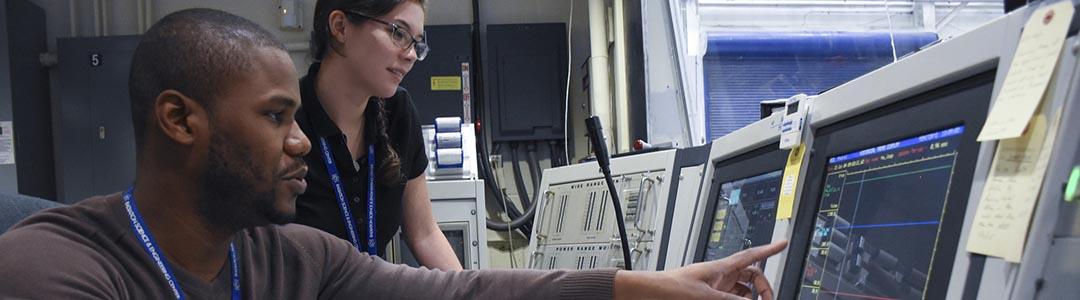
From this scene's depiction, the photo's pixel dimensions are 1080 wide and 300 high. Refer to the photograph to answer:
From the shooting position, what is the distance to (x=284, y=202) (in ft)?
3.09

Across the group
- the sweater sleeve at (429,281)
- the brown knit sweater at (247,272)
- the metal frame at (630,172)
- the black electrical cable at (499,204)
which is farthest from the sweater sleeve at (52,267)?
the black electrical cable at (499,204)

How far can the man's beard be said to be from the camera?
2.96 feet

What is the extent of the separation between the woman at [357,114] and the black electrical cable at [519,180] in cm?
262

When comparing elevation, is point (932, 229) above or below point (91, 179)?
above

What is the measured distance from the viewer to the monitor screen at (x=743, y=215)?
1149mm

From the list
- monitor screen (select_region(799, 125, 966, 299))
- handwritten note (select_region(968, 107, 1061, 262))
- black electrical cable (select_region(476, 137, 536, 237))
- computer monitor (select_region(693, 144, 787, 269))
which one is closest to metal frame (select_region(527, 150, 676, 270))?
computer monitor (select_region(693, 144, 787, 269))

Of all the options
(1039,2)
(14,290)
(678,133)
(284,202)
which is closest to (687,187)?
(284,202)

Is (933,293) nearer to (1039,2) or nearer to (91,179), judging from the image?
(1039,2)

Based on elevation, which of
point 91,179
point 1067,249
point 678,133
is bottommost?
point 91,179

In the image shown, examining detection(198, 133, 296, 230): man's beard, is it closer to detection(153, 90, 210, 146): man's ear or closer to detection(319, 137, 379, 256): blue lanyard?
detection(153, 90, 210, 146): man's ear

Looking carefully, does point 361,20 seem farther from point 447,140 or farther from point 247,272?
point 447,140

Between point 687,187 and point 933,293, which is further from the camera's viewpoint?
point 687,187

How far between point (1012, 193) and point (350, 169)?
1.20 m

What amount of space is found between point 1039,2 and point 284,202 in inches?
28.9
